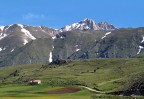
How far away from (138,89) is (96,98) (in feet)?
138

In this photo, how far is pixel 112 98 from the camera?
493ft

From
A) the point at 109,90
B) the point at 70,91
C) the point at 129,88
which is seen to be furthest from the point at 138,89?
the point at 70,91

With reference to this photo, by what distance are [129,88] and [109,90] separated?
15.2 meters

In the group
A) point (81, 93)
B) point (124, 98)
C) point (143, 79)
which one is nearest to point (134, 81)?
point (143, 79)

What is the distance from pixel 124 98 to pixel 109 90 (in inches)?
1842

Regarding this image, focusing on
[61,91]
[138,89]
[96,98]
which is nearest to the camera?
[96,98]

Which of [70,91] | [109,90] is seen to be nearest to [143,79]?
Result: [109,90]

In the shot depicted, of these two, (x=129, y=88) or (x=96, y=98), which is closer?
(x=96, y=98)

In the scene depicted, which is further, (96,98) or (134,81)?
(134,81)

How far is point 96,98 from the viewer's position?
14525 centimetres

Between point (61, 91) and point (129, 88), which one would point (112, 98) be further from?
point (61, 91)

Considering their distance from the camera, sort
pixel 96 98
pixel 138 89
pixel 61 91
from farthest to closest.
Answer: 1. pixel 61 91
2. pixel 138 89
3. pixel 96 98

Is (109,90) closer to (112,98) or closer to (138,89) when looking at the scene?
(138,89)

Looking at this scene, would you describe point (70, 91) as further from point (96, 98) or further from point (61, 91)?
point (96, 98)
